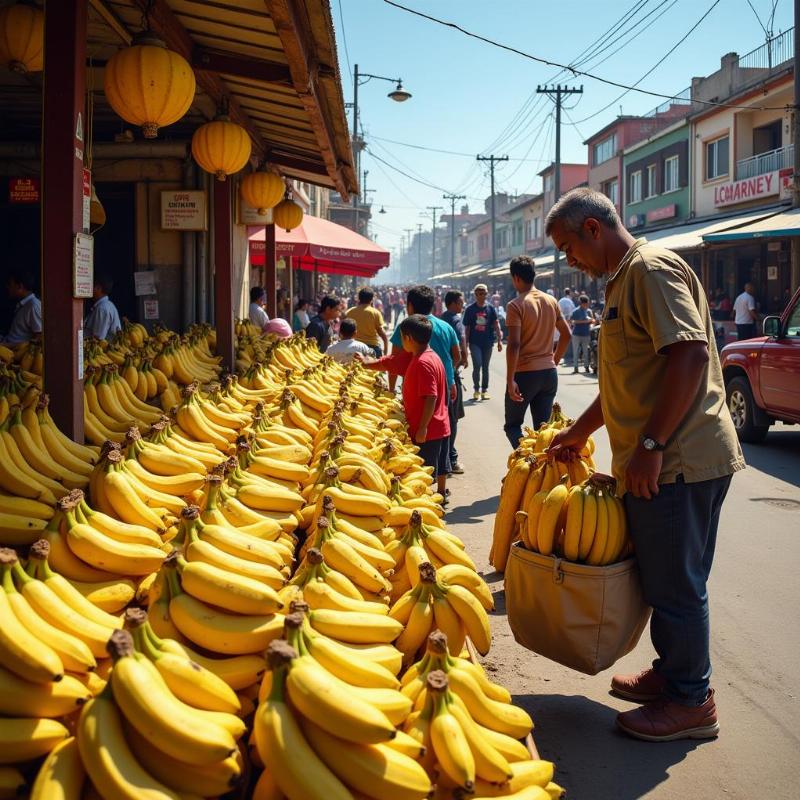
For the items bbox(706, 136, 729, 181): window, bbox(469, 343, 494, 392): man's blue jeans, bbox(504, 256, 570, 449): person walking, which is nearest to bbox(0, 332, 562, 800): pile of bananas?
bbox(504, 256, 570, 449): person walking

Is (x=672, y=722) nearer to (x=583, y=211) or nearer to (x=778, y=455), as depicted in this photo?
(x=583, y=211)

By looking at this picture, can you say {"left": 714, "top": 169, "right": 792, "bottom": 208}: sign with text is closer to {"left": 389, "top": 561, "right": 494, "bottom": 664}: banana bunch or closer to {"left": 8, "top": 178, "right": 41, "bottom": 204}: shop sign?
{"left": 8, "top": 178, "right": 41, "bottom": 204}: shop sign

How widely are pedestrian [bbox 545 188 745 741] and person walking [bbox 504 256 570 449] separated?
3.80m

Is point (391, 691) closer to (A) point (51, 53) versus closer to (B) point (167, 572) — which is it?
(B) point (167, 572)

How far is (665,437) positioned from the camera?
11.1 feet

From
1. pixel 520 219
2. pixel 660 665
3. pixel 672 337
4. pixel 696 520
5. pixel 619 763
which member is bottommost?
pixel 619 763

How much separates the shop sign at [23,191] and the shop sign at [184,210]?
1.59 m

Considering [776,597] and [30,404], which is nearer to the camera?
[30,404]

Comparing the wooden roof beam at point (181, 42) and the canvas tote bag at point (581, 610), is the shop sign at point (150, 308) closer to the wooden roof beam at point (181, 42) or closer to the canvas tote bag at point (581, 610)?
the wooden roof beam at point (181, 42)

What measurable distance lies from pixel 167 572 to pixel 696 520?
228 cm

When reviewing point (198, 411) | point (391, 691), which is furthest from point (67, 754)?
point (198, 411)

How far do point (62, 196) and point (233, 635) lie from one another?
9.42ft

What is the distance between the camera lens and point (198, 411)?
4.75m

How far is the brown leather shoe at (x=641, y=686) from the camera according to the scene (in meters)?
3.85
